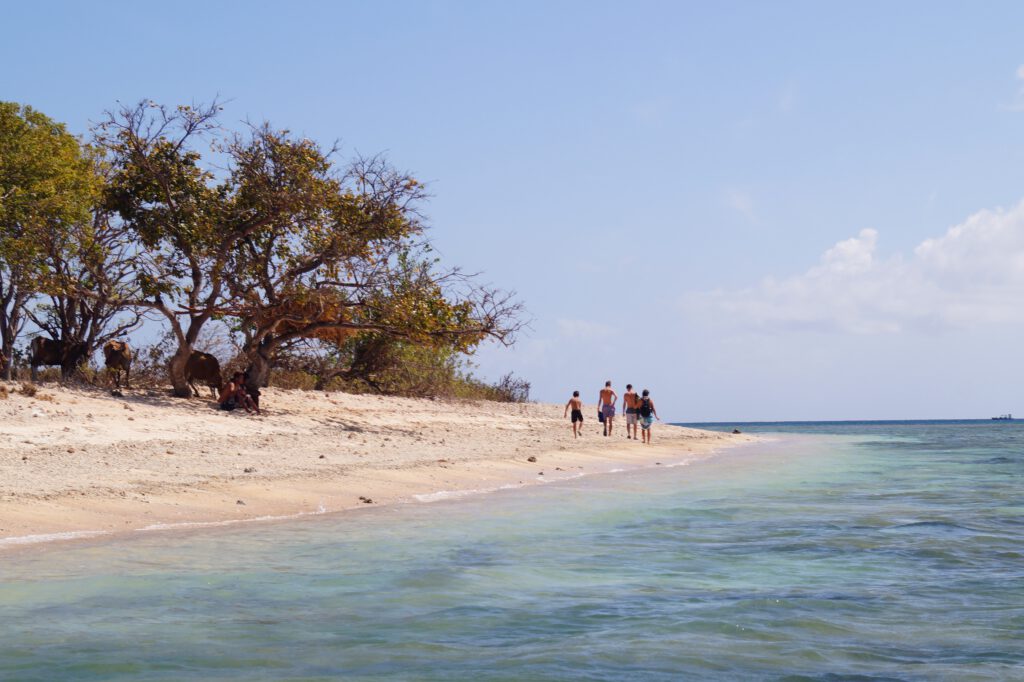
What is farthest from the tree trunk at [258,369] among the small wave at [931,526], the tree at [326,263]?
the small wave at [931,526]

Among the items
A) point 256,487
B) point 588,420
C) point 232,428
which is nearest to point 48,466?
point 256,487

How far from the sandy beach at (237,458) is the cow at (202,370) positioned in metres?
1.15

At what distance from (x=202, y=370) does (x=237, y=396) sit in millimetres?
2231

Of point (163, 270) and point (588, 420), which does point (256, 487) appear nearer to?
point (163, 270)

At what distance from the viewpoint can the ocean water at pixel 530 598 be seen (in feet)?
18.6

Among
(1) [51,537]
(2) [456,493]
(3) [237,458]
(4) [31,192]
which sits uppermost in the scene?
(4) [31,192]

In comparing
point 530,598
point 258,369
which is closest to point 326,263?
point 258,369

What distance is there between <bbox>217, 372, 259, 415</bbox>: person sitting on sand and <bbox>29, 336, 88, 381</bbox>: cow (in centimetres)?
432

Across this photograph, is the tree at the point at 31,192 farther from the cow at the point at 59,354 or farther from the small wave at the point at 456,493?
the small wave at the point at 456,493

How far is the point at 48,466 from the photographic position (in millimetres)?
12906

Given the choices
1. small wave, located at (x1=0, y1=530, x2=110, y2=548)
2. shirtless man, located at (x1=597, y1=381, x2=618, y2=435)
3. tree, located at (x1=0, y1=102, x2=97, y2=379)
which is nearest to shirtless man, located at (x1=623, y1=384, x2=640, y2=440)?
shirtless man, located at (x1=597, y1=381, x2=618, y2=435)

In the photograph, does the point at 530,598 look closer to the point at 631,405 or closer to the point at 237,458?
the point at 237,458

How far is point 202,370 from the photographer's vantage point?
77.2 ft

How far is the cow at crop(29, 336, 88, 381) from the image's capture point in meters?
23.2
